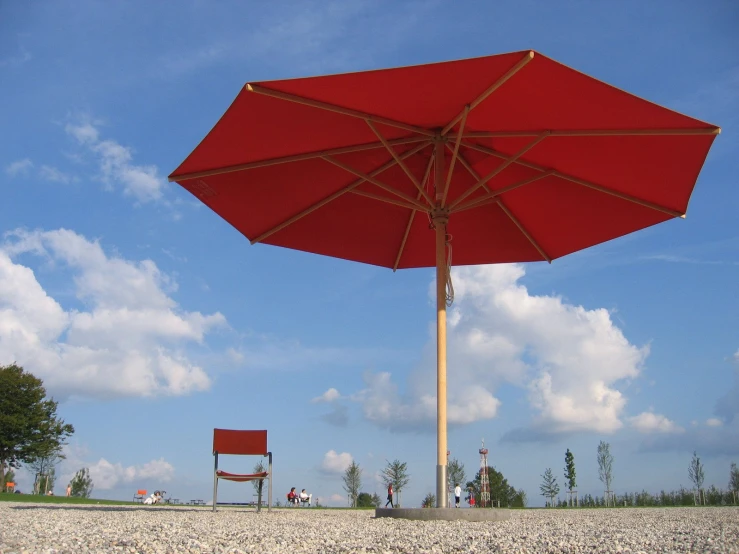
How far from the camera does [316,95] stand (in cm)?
622

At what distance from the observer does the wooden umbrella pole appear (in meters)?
7.30

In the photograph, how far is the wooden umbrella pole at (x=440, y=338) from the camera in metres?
7.30

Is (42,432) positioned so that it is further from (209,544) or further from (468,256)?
(209,544)

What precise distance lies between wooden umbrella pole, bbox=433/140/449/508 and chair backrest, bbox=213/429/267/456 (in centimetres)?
316

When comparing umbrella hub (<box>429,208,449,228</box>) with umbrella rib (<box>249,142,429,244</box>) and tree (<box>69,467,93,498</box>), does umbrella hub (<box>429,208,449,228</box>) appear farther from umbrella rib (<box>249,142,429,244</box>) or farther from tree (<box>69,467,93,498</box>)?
tree (<box>69,467,93,498</box>)

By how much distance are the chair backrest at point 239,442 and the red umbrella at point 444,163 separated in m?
2.97

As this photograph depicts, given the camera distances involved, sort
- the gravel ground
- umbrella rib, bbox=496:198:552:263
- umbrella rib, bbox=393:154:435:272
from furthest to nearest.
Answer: umbrella rib, bbox=496:198:552:263 < umbrella rib, bbox=393:154:435:272 < the gravel ground

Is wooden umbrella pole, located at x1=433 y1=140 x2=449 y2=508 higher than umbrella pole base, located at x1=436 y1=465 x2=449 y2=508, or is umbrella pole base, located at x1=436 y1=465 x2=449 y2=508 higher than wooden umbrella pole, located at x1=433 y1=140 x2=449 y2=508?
wooden umbrella pole, located at x1=433 y1=140 x2=449 y2=508

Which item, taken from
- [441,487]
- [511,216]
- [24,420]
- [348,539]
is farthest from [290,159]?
[24,420]

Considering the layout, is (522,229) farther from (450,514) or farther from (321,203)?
(450,514)

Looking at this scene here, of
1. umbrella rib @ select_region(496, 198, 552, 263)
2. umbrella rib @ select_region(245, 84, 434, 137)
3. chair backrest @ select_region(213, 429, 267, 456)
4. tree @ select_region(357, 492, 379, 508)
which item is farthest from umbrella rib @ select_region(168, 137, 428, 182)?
tree @ select_region(357, 492, 379, 508)

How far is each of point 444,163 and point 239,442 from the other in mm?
5045

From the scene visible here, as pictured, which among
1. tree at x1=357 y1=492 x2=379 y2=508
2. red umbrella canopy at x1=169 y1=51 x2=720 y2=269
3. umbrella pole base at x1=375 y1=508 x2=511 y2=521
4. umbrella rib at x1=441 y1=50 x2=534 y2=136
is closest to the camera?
umbrella rib at x1=441 y1=50 x2=534 y2=136

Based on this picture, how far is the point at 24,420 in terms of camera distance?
3344 cm
